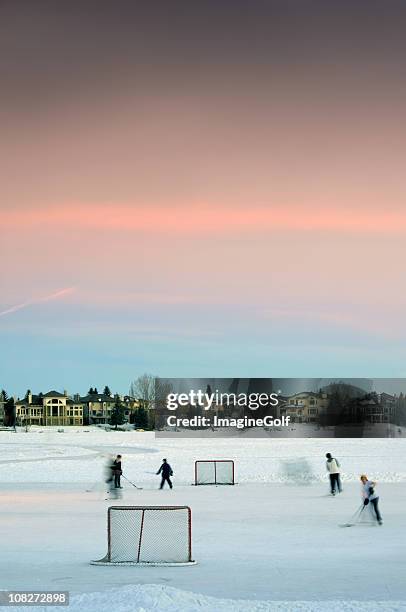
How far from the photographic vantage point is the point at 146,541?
75.7 feet

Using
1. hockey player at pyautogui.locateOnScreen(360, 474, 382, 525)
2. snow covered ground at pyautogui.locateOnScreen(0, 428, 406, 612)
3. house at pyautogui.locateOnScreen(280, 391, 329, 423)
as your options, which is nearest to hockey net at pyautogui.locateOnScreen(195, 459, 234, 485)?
snow covered ground at pyautogui.locateOnScreen(0, 428, 406, 612)

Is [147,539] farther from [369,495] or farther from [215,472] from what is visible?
[215,472]

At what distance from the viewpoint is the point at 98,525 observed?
1165 inches

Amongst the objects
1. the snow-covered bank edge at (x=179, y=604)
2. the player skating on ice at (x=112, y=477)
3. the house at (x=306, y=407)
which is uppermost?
the house at (x=306, y=407)

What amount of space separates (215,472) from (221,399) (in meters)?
60.4

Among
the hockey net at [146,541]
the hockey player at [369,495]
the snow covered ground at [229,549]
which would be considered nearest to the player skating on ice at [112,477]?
the snow covered ground at [229,549]

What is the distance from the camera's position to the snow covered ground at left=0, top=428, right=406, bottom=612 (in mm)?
17609

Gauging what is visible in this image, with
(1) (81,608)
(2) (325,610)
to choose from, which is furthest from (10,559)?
(2) (325,610)

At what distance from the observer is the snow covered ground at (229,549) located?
57.8ft

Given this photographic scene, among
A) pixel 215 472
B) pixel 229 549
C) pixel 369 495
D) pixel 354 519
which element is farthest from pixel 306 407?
pixel 229 549

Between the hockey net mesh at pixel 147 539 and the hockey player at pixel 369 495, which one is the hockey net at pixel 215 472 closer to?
the hockey player at pixel 369 495

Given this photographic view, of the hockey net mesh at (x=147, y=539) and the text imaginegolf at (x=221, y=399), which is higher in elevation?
the text imaginegolf at (x=221, y=399)

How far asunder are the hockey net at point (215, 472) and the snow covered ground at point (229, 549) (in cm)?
73

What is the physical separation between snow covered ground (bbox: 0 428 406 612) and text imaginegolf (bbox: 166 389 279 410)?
59.1 metres
